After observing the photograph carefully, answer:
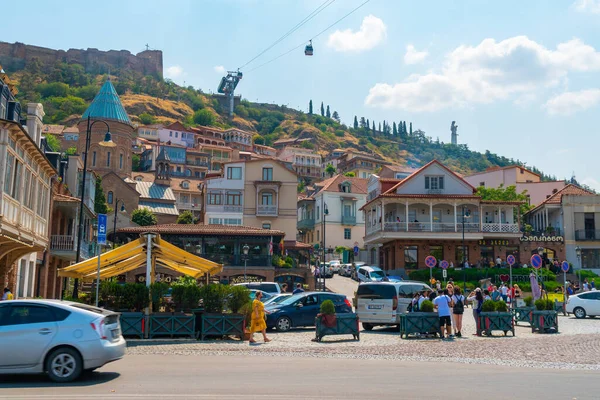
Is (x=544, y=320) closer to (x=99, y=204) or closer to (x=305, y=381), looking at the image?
(x=305, y=381)

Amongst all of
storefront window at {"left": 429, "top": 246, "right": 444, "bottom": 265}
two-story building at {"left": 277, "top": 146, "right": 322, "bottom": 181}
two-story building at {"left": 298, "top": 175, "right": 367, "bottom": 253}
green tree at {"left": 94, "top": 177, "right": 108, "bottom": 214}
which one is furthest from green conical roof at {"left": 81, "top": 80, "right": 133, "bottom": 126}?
storefront window at {"left": 429, "top": 246, "right": 444, "bottom": 265}

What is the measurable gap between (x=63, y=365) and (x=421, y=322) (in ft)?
41.4

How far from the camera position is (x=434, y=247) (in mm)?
54688

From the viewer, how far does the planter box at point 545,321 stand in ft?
75.0

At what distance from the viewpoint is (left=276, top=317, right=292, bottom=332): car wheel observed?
23062 mm

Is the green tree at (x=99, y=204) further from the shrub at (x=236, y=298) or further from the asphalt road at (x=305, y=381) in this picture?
the asphalt road at (x=305, y=381)

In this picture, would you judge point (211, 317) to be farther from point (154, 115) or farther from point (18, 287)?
point (154, 115)

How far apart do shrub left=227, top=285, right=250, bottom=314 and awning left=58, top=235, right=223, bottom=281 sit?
2.01 metres

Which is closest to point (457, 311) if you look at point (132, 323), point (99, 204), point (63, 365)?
point (132, 323)

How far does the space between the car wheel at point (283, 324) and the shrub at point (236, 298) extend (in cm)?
320

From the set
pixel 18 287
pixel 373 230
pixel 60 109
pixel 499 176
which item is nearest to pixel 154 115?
pixel 60 109

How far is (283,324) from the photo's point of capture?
911 inches

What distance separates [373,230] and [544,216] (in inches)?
690

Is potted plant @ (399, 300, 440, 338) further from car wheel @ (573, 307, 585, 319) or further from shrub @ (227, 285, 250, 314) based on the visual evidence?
car wheel @ (573, 307, 585, 319)
